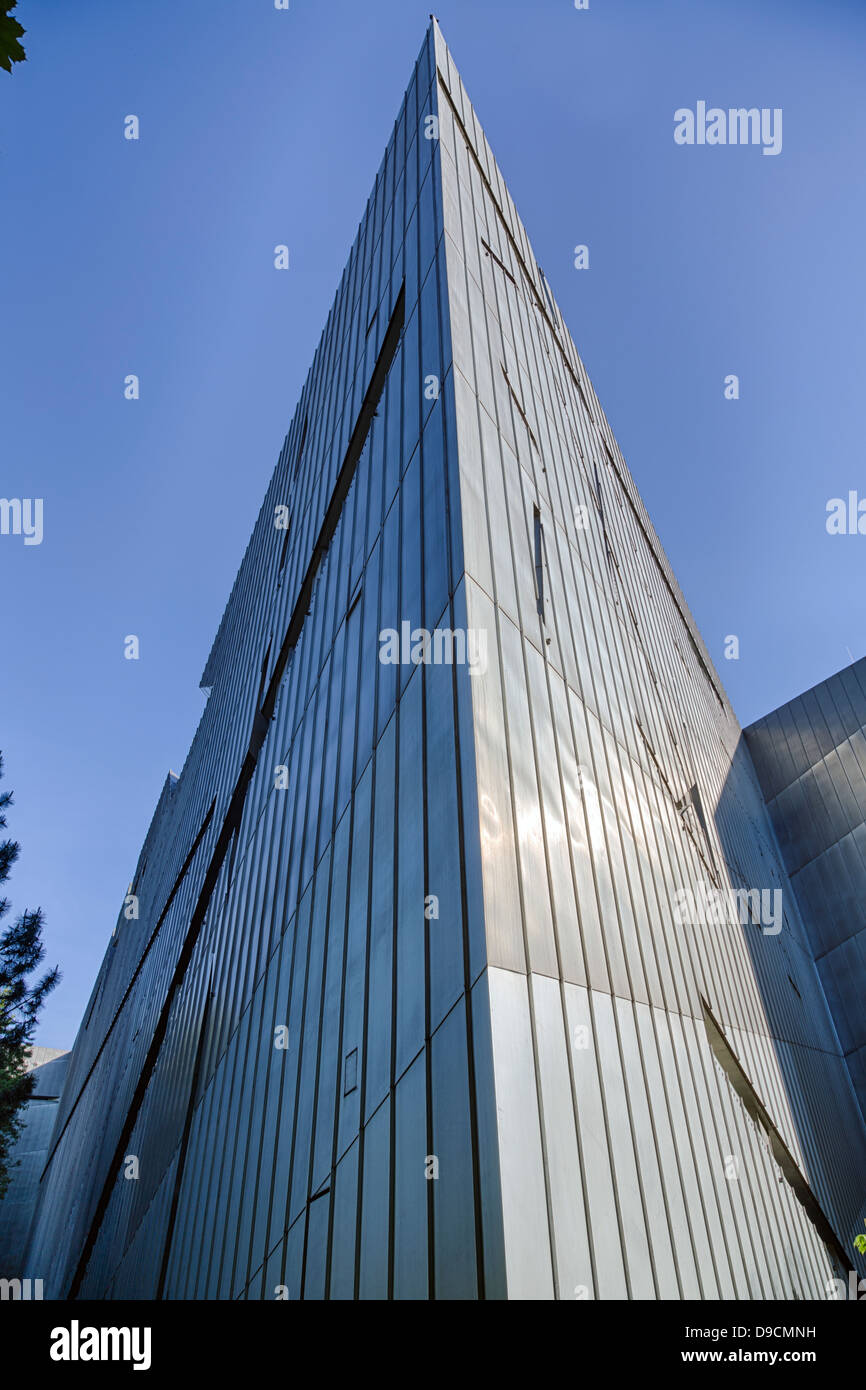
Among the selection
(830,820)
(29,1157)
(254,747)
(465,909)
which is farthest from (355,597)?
(29,1157)

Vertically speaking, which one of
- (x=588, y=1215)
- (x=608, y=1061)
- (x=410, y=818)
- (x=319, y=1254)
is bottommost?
(x=319, y=1254)

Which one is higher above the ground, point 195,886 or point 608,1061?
point 195,886

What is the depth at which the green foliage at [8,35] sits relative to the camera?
2.46 meters

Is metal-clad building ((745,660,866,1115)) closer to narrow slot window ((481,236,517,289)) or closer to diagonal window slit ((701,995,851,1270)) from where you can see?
diagonal window slit ((701,995,851,1270))

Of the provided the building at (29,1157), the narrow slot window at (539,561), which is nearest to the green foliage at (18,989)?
the building at (29,1157)

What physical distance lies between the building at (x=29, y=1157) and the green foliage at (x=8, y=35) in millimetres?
41550

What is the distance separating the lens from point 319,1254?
4.77 metres

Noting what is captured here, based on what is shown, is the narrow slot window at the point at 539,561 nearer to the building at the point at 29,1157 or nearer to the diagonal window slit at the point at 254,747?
the diagonal window slit at the point at 254,747

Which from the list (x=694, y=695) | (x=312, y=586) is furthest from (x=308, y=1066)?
(x=694, y=695)

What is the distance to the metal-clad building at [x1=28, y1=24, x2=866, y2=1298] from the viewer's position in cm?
399

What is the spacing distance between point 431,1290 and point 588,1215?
828 millimetres

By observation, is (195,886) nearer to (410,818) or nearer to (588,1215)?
(410,818)

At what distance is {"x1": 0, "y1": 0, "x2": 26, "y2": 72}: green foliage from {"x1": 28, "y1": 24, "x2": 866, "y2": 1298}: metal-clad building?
352 centimetres

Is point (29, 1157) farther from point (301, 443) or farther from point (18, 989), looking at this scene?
point (301, 443)
